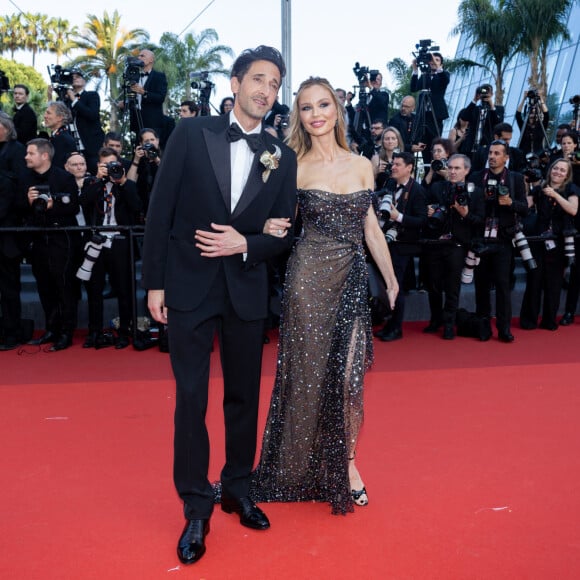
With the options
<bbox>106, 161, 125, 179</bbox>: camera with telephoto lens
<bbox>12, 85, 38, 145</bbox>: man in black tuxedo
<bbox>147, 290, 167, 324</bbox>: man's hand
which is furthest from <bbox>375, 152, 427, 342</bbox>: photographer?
<bbox>12, 85, 38, 145</bbox>: man in black tuxedo

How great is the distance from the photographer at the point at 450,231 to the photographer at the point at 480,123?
6.44ft

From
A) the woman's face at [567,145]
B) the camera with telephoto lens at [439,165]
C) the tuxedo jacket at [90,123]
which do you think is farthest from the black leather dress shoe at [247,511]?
the woman's face at [567,145]

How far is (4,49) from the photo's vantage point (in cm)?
3862

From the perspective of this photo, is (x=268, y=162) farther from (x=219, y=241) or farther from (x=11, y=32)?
(x=11, y=32)

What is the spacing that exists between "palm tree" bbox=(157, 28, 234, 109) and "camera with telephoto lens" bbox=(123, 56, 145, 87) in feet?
62.0

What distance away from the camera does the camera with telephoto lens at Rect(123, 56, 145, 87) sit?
23.6ft

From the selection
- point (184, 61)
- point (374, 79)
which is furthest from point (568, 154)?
point (184, 61)

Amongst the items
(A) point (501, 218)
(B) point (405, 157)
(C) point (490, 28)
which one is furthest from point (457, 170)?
(C) point (490, 28)

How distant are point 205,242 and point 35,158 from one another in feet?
13.5

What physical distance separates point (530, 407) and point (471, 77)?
2732 cm

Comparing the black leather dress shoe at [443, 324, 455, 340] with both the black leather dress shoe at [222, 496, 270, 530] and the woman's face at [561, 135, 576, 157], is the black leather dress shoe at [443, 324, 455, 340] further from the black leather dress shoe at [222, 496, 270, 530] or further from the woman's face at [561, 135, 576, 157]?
the black leather dress shoe at [222, 496, 270, 530]

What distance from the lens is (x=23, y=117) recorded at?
747 cm

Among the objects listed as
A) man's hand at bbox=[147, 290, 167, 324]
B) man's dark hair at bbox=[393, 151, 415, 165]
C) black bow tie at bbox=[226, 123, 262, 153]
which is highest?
black bow tie at bbox=[226, 123, 262, 153]

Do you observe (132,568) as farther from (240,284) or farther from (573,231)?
(573,231)
